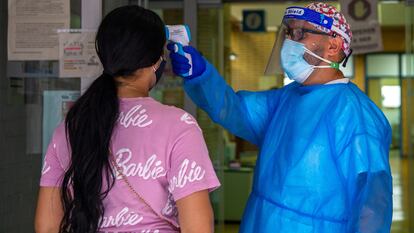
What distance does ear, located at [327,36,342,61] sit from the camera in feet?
6.88

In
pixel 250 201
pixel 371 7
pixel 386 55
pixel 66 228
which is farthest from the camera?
pixel 386 55

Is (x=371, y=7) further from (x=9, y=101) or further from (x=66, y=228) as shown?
(x=66, y=228)

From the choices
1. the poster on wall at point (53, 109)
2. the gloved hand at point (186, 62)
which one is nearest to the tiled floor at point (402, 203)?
the poster on wall at point (53, 109)

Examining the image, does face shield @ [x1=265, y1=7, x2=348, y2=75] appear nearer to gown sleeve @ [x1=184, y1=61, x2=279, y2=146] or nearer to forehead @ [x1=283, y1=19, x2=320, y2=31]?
forehead @ [x1=283, y1=19, x2=320, y2=31]

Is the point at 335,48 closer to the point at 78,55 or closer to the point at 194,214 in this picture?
the point at 194,214

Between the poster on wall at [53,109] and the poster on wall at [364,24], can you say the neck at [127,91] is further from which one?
the poster on wall at [364,24]

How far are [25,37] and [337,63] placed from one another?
A: 1.26 m

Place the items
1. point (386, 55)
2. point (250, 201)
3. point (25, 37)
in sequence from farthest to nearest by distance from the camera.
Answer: point (386, 55) → point (25, 37) → point (250, 201)

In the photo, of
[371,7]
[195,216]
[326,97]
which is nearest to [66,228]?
[195,216]

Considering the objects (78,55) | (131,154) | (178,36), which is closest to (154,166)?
(131,154)

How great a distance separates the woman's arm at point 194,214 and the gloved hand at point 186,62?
2.11 ft

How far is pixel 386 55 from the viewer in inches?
699

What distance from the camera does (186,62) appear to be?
6.66ft

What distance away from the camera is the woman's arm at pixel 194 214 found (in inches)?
57.8
